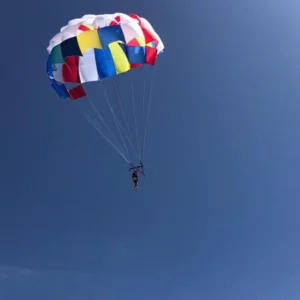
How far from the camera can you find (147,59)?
18.4 m

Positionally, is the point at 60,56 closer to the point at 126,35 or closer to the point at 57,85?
the point at 57,85

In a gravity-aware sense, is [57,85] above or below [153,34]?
below

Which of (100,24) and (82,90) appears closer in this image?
(100,24)

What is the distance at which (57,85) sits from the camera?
19406 mm

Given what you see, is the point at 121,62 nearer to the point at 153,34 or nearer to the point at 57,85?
the point at 153,34

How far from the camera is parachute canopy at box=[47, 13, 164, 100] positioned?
1802cm

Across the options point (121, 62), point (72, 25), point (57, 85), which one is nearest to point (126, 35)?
point (121, 62)

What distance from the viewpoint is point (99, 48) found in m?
18.3

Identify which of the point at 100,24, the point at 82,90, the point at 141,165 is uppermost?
the point at 100,24

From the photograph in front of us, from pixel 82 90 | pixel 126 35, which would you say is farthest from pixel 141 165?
pixel 126 35

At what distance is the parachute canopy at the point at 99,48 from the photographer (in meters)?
18.0

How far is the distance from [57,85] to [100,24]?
3335 mm

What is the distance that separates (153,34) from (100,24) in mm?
2318

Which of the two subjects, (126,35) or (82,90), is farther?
(82,90)
